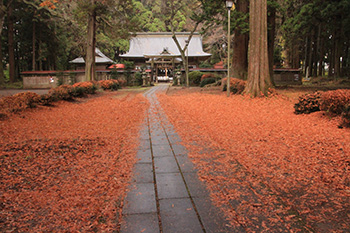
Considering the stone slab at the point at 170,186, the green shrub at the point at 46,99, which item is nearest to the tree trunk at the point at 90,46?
the green shrub at the point at 46,99

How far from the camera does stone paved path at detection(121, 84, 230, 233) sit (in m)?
2.36

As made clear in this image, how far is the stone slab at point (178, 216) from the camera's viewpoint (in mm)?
2311

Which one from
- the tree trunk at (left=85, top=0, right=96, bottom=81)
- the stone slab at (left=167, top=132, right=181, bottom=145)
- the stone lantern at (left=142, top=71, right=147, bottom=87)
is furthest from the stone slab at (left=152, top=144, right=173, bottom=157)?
the stone lantern at (left=142, top=71, right=147, bottom=87)

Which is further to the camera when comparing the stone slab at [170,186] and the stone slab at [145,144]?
the stone slab at [145,144]

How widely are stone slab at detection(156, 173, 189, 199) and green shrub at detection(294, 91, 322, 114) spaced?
18.1 ft

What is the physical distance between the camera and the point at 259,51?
38.0ft

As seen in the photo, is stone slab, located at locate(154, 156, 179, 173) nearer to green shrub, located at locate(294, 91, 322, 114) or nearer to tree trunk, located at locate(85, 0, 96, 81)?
green shrub, located at locate(294, 91, 322, 114)

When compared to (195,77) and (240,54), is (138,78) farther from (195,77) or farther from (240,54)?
(240,54)

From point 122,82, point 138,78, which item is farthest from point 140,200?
point 138,78

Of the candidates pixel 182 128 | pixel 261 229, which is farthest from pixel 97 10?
pixel 261 229

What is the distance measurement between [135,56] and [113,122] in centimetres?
2723

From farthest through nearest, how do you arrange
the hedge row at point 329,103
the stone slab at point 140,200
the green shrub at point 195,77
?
the green shrub at point 195,77 < the hedge row at point 329,103 < the stone slab at point 140,200

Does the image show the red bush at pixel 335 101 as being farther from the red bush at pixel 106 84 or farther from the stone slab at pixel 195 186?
the red bush at pixel 106 84

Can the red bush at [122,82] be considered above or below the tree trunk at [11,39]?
below
